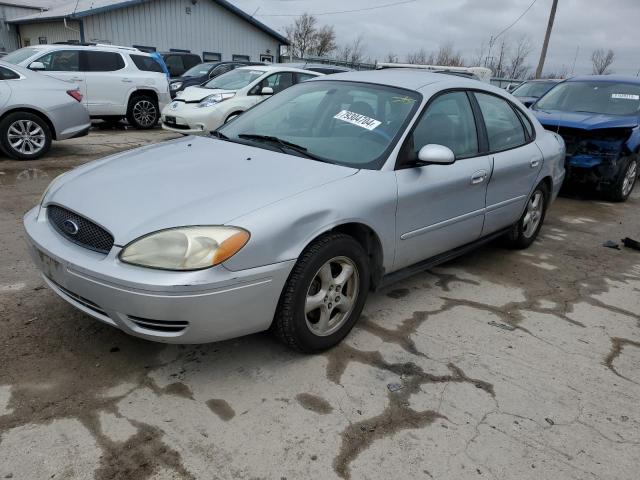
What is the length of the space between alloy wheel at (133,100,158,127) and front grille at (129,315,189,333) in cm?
1016

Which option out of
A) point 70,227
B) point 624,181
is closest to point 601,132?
point 624,181

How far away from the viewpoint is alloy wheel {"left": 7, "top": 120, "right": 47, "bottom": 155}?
7.25m

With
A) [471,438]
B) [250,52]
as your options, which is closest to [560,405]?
[471,438]

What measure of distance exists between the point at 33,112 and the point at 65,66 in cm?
363

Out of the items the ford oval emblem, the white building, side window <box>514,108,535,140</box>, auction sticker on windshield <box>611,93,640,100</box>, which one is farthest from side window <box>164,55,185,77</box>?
the ford oval emblem

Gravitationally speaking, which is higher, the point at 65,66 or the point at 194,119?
the point at 65,66

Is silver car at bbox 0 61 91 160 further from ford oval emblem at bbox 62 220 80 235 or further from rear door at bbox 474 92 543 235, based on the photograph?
rear door at bbox 474 92 543 235

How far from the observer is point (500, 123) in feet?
13.7

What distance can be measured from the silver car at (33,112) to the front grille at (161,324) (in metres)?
6.22

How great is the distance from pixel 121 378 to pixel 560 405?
2.25 metres

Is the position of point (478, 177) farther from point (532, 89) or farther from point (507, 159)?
point (532, 89)

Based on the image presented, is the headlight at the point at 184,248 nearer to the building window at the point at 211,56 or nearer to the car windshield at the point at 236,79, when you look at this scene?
the car windshield at the point at 236,79

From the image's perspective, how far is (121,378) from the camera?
2.60 meters

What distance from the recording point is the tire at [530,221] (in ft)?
15.5
